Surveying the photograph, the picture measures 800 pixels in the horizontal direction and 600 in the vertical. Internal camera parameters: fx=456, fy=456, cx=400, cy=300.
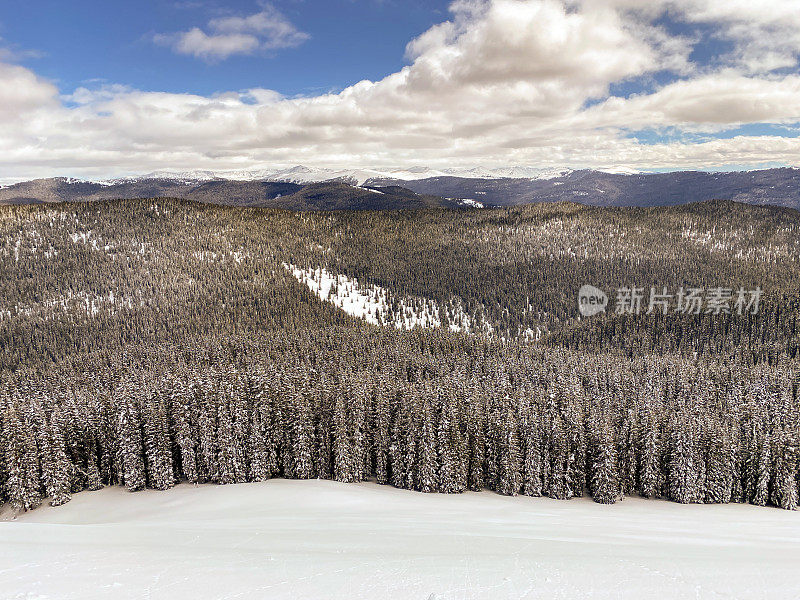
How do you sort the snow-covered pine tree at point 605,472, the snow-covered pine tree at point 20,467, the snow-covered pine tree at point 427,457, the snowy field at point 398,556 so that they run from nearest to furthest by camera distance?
the snowy field at point 398,556 < the snow-covered pine tree at point 20,467 < the snow-covered pine tree at point 605,472 < the snow-covered pine tree at point 427,457

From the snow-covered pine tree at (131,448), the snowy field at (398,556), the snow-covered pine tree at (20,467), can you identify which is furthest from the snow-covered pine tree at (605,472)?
the snow-covered pine tree at (20,467)

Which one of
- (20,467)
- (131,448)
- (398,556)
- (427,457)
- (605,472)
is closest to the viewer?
(398,556)

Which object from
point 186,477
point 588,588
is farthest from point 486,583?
point 186,477

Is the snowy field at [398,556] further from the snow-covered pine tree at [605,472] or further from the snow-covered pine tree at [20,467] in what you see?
the snow-covered pine tree at [20,467]

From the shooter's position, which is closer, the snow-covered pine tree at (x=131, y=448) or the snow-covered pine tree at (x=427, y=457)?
the snow-covered pine tree at (x=131, y=448)

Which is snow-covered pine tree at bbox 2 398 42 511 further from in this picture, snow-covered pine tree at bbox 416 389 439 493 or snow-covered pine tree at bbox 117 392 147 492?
snow-covered pine tree at bbox 416 389 439 493

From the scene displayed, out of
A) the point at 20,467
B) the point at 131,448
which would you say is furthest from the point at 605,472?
the point at 20,467

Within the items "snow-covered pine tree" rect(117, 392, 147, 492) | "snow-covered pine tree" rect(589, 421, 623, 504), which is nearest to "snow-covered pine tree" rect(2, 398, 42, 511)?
"snow-covered pine tree" rect(117, 392, 147, 492)

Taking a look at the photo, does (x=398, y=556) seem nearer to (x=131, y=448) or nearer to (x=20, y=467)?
(x=131, y=448)
